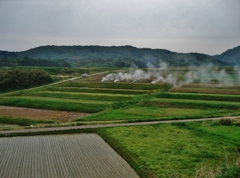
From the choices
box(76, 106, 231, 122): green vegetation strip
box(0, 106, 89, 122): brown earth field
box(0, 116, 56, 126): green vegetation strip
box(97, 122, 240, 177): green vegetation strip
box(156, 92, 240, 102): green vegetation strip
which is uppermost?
box(156, 92, 240, 102): green vegetation strip

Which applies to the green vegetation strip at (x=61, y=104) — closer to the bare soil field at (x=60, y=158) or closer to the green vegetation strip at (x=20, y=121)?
the green vegetation strip at (x=20, y=121)

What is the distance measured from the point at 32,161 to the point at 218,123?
20.1m

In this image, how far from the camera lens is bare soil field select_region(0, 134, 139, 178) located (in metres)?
17.2

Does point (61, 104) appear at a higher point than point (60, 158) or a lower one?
higher

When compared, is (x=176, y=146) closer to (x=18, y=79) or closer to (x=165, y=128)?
(x=165, y=128)

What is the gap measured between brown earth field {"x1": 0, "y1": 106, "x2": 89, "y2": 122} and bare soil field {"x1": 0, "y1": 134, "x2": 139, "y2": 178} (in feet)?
36.8

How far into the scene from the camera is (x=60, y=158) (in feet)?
65.3

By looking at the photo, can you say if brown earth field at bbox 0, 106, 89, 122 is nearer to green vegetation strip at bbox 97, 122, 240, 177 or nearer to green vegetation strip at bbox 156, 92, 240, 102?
green vegetation strip at bbox 97, 122, 240, 177

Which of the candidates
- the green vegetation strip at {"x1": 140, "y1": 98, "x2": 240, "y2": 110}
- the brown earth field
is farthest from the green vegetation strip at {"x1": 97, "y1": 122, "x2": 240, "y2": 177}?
the brown earth field

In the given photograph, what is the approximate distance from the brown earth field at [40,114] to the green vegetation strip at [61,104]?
1.59 metres

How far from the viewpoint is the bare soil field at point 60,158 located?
17.2 metres

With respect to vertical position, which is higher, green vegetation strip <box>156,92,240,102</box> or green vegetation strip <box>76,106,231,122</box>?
green vegetation strip <box>156,92,240,102</box>

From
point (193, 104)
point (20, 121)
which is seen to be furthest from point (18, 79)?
point (193, 104)

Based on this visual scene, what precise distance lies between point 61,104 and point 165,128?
2111cm
